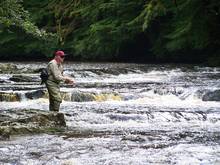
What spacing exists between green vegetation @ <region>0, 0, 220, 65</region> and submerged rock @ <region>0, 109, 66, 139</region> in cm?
1443

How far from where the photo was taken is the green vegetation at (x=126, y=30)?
30.7 m

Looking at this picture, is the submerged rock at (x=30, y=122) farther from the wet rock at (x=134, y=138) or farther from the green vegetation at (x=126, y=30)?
the green vegetation at (x=126, y=30)

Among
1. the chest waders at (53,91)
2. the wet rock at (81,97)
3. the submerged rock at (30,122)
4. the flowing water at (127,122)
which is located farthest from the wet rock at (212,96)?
the submerged rock at (30,122)

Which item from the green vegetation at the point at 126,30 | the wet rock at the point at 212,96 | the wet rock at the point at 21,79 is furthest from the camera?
the green vegetation at the point at 126,30

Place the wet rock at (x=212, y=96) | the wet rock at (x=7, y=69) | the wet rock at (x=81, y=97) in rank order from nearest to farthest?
1. the wet rock at (x=212, y=96)
2. the wet rock at (x=81, y=97)
3. the wet rock at (x=7, y=69)

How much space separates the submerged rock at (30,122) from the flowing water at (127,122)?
11.5 inches

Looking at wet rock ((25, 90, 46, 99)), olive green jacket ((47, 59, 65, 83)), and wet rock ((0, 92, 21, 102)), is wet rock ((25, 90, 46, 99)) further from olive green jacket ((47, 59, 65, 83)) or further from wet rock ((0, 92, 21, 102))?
olive green jacket ((47, 59, 65, 83))

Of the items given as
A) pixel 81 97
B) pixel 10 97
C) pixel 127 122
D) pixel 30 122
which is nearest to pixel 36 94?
pixel 10 97

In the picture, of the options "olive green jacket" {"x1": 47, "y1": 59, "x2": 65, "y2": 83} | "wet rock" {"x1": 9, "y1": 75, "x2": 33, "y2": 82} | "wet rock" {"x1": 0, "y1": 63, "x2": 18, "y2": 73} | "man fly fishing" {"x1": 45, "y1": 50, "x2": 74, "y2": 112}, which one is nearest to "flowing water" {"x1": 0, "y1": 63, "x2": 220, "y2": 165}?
"wet rock" {"x1": 9, "y1": 75, "x2": 33, "y2": 82}

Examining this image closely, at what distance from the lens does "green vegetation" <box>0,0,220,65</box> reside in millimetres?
30703

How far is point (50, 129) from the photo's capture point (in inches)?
499

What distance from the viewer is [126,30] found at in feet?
114

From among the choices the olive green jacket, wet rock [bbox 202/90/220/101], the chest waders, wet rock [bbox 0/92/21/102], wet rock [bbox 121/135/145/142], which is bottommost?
wet rock [bbox 0/92/21/102]

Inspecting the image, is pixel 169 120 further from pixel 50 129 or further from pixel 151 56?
pixel 151 56
